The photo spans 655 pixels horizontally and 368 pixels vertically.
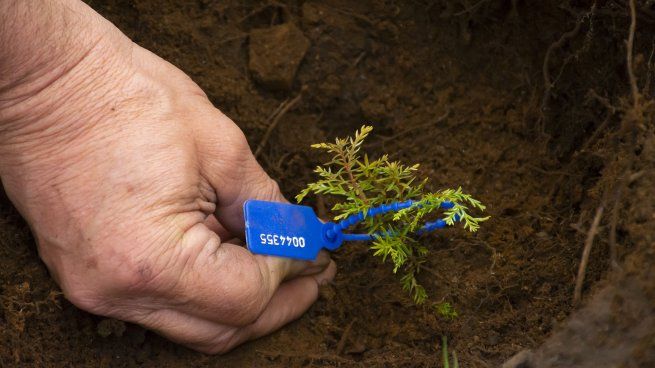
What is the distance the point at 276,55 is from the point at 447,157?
731 mm

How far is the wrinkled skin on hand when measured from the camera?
201cm

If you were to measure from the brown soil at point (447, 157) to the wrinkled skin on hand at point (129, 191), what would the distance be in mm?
211

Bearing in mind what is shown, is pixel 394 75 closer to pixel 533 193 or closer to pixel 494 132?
pixel 494 132

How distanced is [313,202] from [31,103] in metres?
1.03

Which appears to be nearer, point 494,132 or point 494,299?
point 494,299

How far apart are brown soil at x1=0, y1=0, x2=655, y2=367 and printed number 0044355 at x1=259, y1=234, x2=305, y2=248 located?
0.29 m

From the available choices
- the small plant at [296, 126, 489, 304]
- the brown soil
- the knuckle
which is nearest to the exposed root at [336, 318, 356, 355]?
the brown soil

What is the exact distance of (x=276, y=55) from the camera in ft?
9.14

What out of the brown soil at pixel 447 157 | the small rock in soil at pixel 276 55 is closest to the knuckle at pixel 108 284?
the brown soil at pixel 447 157

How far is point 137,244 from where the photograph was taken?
2.00m

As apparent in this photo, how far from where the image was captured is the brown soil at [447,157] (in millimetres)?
2125

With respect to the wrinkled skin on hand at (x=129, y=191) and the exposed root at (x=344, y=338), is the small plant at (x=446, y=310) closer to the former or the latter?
the exposed root at (x=344, y=338)

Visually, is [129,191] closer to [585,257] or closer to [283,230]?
[283,230]

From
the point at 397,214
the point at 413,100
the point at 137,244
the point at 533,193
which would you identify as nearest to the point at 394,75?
the point at 413,100
